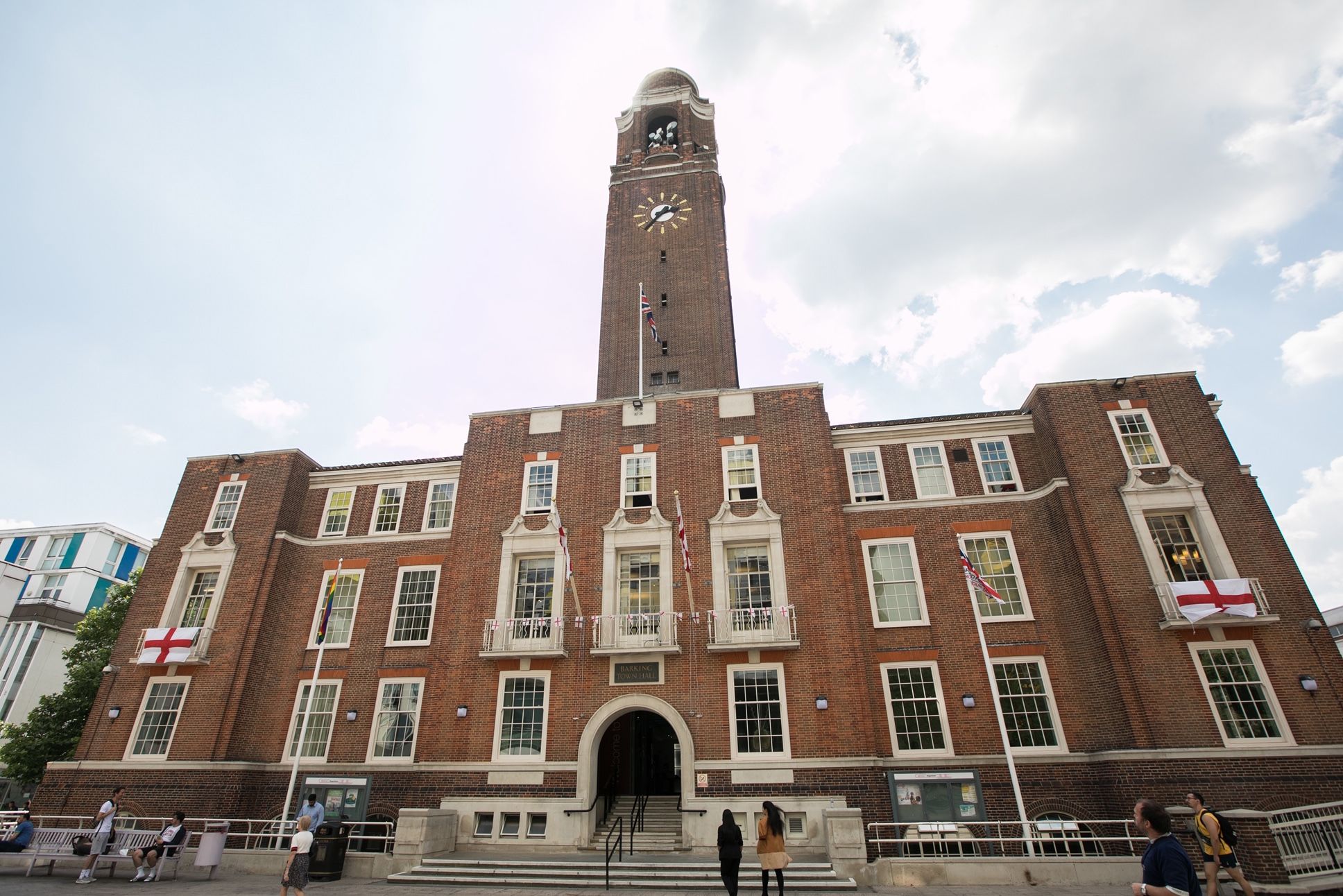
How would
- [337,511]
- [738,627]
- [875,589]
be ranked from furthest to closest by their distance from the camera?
[337,511] < [875,589] < [738,627]

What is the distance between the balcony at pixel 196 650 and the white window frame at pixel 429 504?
7712 mm

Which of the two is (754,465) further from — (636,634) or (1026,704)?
(1026,704)

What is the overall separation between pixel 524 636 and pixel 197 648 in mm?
11748

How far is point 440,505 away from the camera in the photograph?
25.2 meters

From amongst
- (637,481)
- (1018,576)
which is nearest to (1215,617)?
(1018,576)

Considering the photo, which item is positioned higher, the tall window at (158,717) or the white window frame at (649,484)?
the white window frame at (649,484)

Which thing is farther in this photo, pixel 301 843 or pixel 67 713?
pixel 67 713

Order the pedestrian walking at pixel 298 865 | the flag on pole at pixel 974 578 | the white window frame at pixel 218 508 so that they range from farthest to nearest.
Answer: the white window frame at pixel 218 508
the flag on pole at pixel 974 578
the pedestrian walking at pixel 298 865

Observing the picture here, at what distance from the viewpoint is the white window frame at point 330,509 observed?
1001 inches

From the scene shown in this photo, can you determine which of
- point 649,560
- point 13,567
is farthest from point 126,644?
point 13,567

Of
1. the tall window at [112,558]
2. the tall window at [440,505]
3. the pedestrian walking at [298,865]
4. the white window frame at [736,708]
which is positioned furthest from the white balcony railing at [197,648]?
the tall window at [112,558]

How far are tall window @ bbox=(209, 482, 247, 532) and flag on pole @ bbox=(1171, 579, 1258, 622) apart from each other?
102 ft

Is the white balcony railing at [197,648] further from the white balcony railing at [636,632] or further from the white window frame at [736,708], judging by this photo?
the white window frame at [736,708]

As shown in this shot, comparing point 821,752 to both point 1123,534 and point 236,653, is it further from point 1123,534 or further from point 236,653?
point 236,653
